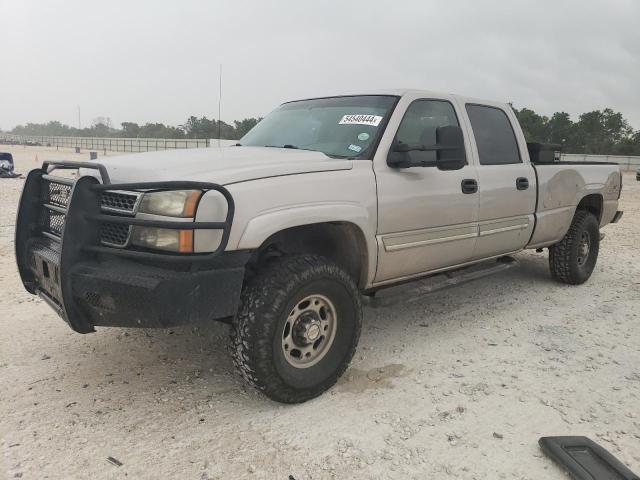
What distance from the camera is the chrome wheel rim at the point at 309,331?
294 centimetres

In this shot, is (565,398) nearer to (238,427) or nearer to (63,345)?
(238,427)

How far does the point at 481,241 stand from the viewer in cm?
421

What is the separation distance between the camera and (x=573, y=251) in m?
5.50

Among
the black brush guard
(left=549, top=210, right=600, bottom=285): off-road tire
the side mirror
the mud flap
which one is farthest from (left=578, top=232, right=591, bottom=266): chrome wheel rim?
the black brush guard

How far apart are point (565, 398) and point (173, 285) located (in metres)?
2.36

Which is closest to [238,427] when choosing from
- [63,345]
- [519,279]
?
[63,345]

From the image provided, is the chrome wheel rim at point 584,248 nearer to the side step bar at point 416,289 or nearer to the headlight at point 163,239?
the side step bar at point 416,289

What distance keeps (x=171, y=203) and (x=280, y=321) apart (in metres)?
0.83

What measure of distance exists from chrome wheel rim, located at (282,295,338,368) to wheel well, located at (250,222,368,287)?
37 centimetres

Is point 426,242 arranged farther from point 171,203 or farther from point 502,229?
point 171,203

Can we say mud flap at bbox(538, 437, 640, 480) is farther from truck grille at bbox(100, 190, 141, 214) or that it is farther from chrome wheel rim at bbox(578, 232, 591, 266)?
chrome wheel rim at bbox(578, 232, 591, 266)

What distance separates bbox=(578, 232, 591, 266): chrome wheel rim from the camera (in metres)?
5.71

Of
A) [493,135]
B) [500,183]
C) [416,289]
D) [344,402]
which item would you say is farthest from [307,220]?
[493,135]

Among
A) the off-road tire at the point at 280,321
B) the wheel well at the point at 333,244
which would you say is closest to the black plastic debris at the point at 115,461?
the off-road tire at the point at 280,321
